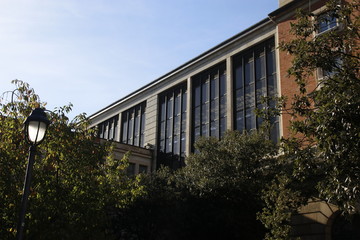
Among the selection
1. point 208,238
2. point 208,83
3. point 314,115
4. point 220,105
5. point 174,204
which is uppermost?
point 208,83

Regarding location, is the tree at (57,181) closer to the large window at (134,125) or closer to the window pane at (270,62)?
the window pane at (270,62)

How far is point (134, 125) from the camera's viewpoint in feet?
131

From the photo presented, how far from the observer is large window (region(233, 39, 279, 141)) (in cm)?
2686

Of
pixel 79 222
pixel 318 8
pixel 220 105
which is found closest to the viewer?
pixel 79 222

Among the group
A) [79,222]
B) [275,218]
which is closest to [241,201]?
[275,218]

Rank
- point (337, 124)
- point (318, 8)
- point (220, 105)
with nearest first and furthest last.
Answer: point (337, 124) → point (318, 8) → point (220, 105)

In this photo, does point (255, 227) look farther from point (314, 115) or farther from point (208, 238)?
point (314, 115)

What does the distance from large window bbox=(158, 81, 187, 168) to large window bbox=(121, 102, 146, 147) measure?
313 cm

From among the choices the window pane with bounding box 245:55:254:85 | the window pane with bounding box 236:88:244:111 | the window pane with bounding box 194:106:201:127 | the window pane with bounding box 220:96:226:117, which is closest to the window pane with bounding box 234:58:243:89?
the window pane with bounding box 236:88:244:111

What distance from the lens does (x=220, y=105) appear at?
30.4 meters

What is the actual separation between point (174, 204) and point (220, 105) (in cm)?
1038

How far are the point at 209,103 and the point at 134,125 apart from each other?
11.2m

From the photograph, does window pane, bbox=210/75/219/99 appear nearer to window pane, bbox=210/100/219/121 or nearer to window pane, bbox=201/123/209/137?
window pane, bbox=210/100/219/121

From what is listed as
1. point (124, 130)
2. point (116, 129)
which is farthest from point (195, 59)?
point (116, 129)
